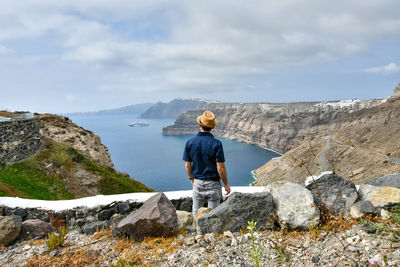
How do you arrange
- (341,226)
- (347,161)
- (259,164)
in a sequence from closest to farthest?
1. (341,226)
2. (347,161)
3. (259,164)

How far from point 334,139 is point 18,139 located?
114816mm

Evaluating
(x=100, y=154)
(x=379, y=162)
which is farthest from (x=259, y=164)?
(x=100, y=154)

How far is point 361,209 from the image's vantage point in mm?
4148

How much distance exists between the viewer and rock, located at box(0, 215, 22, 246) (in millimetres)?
4715

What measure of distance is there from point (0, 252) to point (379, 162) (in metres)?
83.5

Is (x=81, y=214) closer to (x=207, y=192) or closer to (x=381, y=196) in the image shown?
(x=207, y=192)

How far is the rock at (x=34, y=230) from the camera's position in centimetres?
495

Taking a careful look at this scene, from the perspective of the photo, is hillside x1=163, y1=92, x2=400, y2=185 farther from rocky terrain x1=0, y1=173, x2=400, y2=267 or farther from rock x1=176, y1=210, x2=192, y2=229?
rock x1=176, y1=210, x2=192, y2=229

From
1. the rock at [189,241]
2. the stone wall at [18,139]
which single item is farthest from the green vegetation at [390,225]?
the stone wall at [18,139]

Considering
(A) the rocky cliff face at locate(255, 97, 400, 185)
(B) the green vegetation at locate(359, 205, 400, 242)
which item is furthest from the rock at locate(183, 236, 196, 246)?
(A) the rocky cliff face at locate(255, 97, 400, 185)

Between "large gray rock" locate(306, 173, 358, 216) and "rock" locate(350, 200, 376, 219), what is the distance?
0.18 m

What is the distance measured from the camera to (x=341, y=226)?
394 centimetres

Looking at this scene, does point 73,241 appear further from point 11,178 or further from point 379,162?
point 379,162

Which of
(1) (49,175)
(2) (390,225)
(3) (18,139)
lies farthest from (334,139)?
(2) (390,225)
